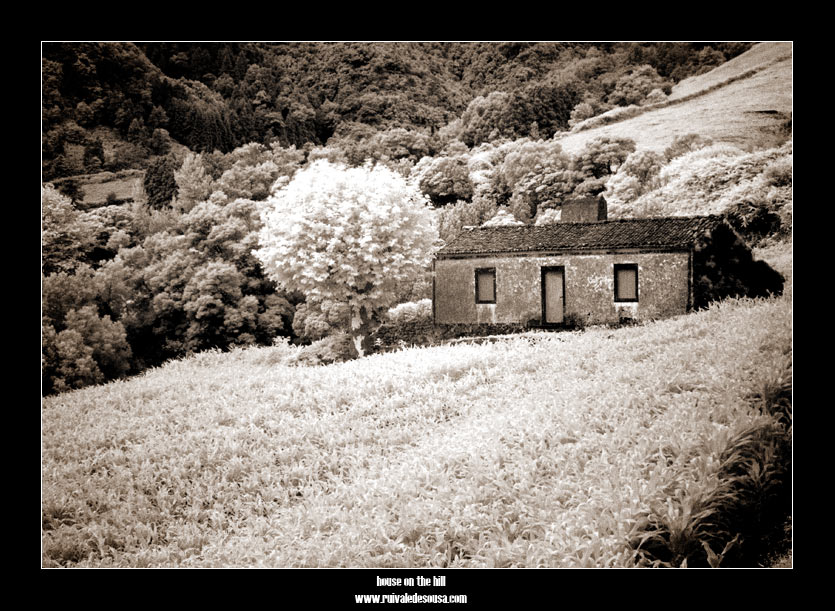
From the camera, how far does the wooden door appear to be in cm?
907

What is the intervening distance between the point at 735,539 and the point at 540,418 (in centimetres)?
195

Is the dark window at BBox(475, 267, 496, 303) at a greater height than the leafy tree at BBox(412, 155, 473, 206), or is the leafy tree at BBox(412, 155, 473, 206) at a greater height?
the leafy tree at BBox(412, 155, 473, 206)

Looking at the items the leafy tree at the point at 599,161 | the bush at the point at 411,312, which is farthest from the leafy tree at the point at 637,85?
the bush at the point at 411,312

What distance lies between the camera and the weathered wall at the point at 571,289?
7.27 metres

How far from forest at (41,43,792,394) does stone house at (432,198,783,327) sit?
392mm

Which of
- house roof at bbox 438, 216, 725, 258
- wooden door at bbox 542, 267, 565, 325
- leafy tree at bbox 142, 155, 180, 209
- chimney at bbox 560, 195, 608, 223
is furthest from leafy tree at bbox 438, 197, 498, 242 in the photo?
leafy tree at bbox 142, 155, 180, 209

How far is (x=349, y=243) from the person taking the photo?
10680 mm

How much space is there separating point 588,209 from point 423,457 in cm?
543

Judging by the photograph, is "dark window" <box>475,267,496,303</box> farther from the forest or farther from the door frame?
the forest

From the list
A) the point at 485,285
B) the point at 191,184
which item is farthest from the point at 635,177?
the point at 191,184

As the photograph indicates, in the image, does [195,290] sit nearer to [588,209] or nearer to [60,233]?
[60,233]

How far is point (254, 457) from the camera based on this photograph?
5910 mm

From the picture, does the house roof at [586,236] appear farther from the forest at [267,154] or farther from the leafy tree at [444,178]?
the leafy tree at [444,178]

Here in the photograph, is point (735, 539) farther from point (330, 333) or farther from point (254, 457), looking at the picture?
point (330, 333)
